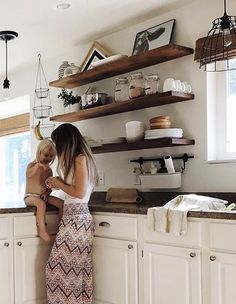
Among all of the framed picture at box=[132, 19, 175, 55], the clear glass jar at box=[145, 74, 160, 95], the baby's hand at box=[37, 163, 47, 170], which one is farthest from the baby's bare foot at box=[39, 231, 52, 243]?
the framed picture at box=[132, 19, 175, 55]

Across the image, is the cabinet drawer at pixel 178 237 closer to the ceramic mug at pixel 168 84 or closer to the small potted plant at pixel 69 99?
the ceramic mug at pixel 168 84

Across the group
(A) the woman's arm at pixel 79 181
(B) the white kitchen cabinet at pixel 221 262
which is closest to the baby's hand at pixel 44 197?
(A) the woman's arm at pixel 79 181

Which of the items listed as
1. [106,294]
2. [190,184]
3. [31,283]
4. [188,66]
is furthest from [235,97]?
[31,283]

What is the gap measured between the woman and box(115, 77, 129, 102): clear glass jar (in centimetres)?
73

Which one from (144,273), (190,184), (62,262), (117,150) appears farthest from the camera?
(117,150)

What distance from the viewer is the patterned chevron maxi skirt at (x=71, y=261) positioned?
9.93 feet

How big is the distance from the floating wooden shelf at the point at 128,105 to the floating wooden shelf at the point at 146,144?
0.93ft

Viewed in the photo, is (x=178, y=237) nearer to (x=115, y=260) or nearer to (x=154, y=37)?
(x=115, y=260)

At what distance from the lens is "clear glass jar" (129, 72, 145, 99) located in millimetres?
3459

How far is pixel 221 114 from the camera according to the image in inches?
128

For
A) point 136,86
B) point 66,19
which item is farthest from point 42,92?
point 136,86

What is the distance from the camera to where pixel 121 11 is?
343 cm

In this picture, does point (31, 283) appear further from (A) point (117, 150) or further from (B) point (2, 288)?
(A) point (117, 150)

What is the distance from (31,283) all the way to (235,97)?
6.06 feet
